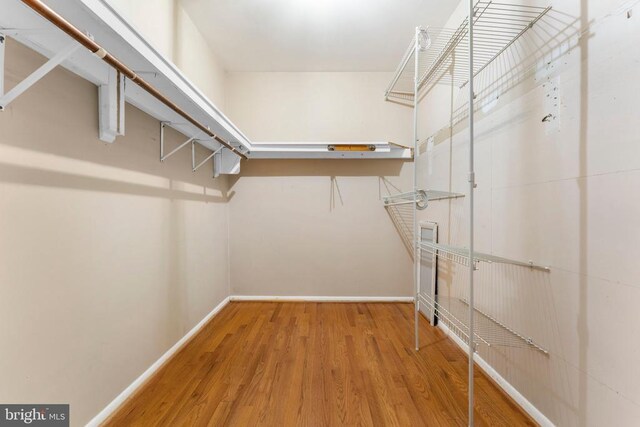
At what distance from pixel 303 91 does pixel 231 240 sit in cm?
178

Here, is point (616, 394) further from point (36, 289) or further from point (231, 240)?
point (231, 240)

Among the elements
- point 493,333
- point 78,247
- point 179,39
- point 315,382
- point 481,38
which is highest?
point 179,39

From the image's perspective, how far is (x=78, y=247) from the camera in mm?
1241

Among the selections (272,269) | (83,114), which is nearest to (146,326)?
(83,114)

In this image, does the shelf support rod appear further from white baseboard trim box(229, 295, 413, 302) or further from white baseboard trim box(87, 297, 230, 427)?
white baseboard trim box(229, 295, 413, 302)

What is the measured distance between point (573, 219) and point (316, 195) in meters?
2.25

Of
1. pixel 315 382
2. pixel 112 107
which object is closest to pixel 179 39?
pixel 112 107

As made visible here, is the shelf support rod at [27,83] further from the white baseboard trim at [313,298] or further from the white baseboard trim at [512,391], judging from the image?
the white baseboard trim at [313,298]

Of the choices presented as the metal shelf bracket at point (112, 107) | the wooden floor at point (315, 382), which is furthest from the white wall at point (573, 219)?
the metal shelf bracket at point (112, 107)

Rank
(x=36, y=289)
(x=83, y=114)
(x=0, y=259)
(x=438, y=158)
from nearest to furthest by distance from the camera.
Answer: (x=0, y=259) → (x=36, y=289) → (x=83, y=114) → (x=438, y=158)

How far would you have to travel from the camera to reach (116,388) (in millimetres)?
1460

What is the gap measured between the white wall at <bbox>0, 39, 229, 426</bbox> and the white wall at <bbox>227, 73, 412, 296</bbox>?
3.94 feet

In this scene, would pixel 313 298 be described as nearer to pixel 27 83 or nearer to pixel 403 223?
pixel 403 223

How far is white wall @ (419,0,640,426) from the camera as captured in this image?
98cm
